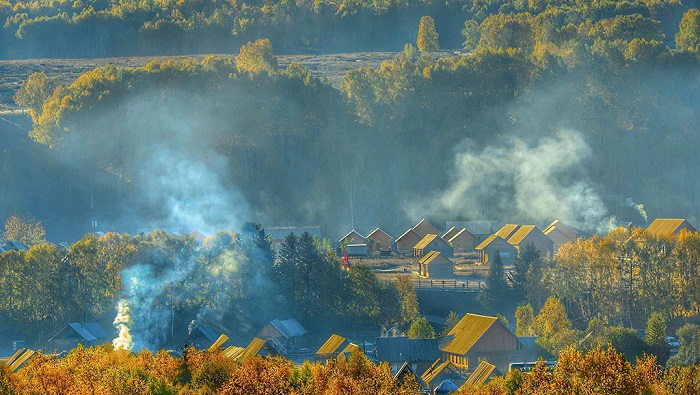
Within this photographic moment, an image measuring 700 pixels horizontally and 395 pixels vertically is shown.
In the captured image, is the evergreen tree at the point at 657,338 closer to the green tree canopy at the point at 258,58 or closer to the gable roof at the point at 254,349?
the gable roof at the point at 254,349

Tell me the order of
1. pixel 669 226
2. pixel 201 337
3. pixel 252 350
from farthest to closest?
pixel 669 226
pixel 201 337
pixel 252 350

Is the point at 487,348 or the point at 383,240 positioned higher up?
the point at 383,240

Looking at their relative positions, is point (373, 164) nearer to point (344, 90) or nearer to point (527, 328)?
point (344, 90)

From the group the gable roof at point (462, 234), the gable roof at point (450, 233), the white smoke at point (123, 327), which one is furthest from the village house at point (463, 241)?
the white smoke at point (123, 327)

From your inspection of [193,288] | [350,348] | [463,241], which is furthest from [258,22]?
[350,348]

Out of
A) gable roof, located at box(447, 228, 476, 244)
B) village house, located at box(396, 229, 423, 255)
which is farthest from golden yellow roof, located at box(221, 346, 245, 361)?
gable roof, located at box(447, 228, 476, 244)

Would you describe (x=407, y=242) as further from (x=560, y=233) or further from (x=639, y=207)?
(x=639, y=207)
